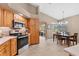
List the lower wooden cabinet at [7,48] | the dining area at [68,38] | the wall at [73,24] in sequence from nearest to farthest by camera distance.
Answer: the lower wooden cabinet at [7,48] < the dining area at [68,38] < the wall at [73,24]

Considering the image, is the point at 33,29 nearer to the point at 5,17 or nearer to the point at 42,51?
the point at 42,51

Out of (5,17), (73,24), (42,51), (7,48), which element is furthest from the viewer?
(73,24)

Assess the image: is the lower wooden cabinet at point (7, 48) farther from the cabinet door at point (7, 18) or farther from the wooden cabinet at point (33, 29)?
the wooden cabinet at point (33, 29)

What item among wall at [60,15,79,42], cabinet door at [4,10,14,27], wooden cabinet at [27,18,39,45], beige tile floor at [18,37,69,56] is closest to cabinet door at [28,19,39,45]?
wooden cabinet at [27,18,39,45]

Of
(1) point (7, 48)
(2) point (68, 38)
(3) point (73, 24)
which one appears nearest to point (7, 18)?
(1) point (7, 48)

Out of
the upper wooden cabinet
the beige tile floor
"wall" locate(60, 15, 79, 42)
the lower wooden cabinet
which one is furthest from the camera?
"wall" locate(60, 15, 79, 42)

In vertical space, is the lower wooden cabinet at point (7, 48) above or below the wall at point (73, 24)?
below

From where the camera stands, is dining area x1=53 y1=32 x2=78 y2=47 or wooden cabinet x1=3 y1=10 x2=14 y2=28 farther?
dining area x1=53 y1=32 x2=78 y2=47

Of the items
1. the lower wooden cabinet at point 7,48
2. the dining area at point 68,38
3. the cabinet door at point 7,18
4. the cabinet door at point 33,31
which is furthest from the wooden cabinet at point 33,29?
the lower wooden cabinet at point 7,48

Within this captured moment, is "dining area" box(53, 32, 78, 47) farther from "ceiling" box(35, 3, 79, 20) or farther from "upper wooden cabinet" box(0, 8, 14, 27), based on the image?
"upper wooden cabinet" box(0, 8, 14, 27)

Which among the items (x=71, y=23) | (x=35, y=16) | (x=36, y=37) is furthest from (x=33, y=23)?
(x=71, y=23)

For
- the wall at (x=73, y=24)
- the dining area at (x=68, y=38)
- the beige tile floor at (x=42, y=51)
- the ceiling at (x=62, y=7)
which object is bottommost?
the beige tile floor at (x=42, y=51)

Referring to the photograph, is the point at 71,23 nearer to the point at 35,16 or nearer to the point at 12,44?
the point at 35,16

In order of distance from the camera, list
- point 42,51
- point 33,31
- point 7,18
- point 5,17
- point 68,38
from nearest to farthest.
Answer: point 5,17 < point 7,18 < point 42,51 < point 68,38 < point 33,31
